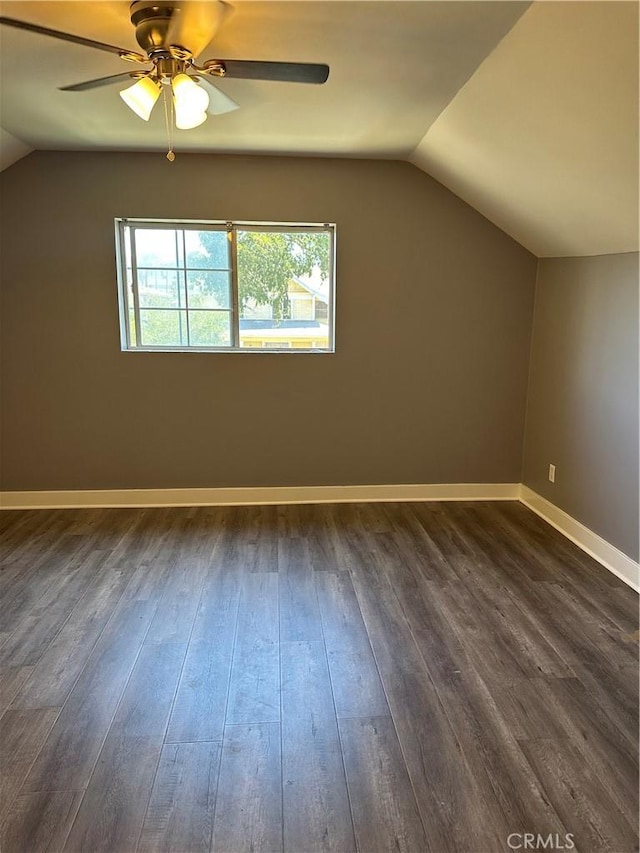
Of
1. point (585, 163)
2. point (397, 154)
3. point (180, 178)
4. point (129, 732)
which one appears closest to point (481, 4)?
point (585, 163)

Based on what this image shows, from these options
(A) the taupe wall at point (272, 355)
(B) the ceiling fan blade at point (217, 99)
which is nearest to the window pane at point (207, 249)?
(A) the taupe wall at point (272, 355)

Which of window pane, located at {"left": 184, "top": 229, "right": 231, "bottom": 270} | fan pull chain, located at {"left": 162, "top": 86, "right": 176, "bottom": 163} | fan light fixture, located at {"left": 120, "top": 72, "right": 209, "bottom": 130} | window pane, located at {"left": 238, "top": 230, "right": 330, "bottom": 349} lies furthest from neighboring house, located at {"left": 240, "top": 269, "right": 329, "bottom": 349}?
fan light fixture, located at {"left": 120, "top": 72, "right": 209, "bottom": 130}

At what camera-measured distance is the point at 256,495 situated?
13.0 feet

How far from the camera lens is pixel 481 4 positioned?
173 cm

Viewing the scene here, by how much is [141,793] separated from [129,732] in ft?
0.85

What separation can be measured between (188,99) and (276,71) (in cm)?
35

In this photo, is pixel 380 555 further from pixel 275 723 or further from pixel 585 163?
pixel 585 163

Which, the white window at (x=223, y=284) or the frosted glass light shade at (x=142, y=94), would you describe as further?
the white window at (x=223, y=284)

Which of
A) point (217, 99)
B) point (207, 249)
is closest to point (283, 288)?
point (207, 249)

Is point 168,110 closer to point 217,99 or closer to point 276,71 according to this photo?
point 217,99

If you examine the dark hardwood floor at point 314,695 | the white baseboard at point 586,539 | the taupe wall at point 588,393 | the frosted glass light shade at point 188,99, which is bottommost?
the dark hardwood floor at point 314,695

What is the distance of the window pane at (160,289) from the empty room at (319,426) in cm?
3

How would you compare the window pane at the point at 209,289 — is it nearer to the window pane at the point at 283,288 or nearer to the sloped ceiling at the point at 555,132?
the window pane at the point at 283,288

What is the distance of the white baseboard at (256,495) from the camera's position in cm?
386
